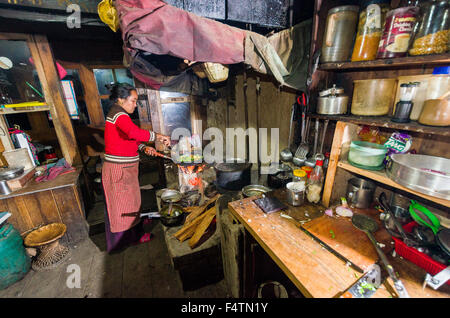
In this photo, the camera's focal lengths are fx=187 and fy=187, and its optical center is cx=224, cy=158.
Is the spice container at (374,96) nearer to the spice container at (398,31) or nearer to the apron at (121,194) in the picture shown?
the spice container at (398,31)

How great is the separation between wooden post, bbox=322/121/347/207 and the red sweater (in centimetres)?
275

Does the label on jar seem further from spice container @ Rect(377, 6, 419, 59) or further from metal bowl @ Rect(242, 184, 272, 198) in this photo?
metal bowl @ Rect(242, 184, 272, 198)

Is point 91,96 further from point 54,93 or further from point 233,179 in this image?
point 233,179

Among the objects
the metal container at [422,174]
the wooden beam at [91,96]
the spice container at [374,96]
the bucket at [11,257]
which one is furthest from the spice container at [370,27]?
the wooden beam at [91,96]

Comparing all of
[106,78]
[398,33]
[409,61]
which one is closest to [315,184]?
[409,61]

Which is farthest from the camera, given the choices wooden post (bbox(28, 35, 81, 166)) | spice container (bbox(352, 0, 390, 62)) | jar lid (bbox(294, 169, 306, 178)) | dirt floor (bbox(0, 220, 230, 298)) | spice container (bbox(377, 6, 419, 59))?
wooden post (bbox(28, 35, 81, 166))

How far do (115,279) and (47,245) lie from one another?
4.75 feet

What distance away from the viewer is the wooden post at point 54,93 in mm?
3557

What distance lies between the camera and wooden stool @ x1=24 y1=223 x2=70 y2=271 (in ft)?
10.4

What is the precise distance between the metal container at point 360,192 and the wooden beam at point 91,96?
6235 millimetres

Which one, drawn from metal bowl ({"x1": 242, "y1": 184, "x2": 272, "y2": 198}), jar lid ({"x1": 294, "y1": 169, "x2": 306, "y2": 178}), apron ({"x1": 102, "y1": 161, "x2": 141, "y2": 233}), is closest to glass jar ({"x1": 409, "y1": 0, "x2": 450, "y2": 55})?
jar lid ({"x1": 294, "y1": 169, "x2": 306, "y2": 178})

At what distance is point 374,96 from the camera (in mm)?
1748

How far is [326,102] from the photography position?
2072mm
